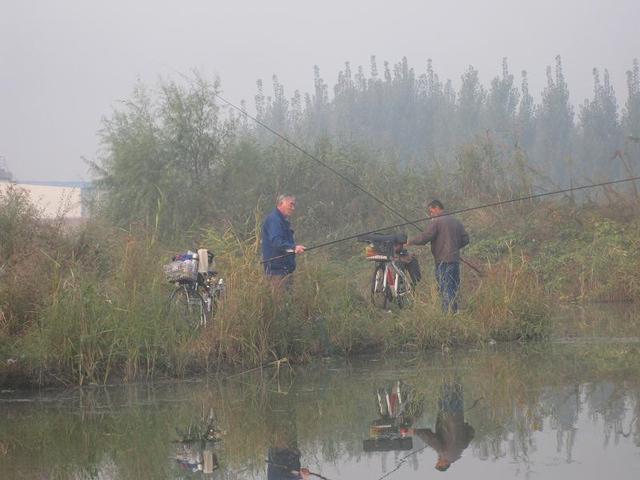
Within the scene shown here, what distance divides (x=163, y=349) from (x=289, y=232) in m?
3.01

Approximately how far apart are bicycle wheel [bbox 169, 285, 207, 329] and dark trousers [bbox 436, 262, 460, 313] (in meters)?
3.45

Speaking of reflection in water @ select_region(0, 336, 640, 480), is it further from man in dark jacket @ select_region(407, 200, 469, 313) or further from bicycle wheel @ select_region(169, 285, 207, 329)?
man in dark jacket @ select_region(407, 200, 469, 313)

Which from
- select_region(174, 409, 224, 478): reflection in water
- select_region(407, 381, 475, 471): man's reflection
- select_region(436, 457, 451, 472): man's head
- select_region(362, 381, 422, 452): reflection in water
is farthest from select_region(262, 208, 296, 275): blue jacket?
select_region(436, 457, 451, 472): man's head

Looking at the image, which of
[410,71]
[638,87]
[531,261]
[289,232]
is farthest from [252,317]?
[410,71]

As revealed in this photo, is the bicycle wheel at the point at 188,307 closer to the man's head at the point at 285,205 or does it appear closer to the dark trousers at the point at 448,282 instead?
the man's head at the point at 285,205

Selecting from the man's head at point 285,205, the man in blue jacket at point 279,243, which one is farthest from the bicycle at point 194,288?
the man's head at point 285,205

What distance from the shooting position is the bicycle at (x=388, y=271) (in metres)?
16.6

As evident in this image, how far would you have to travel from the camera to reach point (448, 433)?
7988 millimetres

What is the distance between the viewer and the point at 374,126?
73.3m

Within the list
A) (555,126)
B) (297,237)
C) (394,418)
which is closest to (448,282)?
(394,418)

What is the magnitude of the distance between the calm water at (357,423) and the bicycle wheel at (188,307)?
1.15 meters

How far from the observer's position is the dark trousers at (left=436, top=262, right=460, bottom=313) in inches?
589

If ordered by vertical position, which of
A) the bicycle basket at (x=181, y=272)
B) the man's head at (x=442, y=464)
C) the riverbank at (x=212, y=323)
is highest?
the bicycle basket at (x=181, y=272)

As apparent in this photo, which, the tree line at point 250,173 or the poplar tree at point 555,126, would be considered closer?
the tree line at point 250,173
